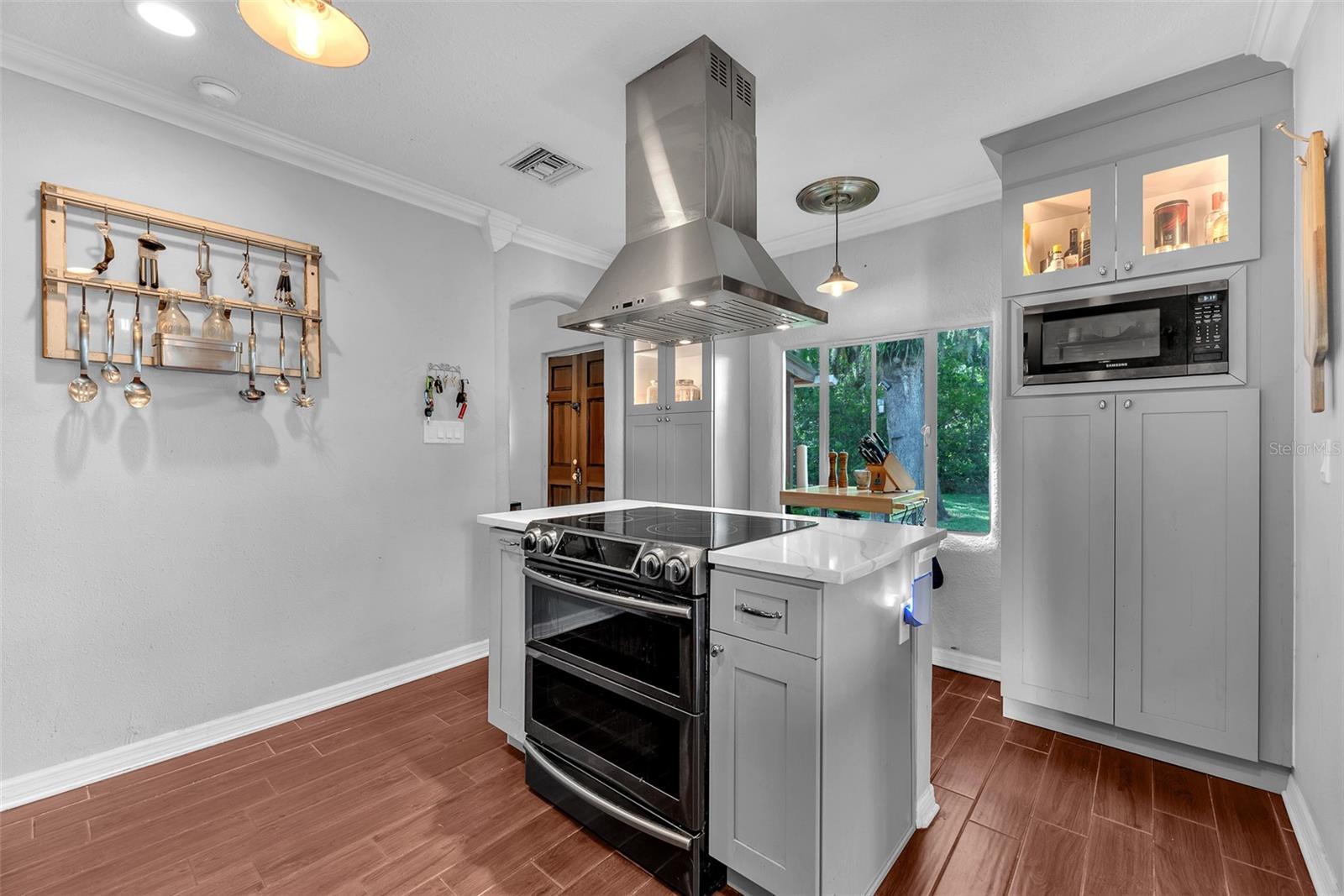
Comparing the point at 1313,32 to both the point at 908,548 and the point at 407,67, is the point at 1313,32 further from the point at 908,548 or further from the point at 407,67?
the point at 407,67

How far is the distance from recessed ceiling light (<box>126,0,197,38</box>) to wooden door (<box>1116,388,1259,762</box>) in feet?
12.4

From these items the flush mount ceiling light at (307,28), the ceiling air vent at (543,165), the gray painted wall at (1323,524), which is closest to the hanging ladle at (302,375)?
the ceiling air vent at (543,165)

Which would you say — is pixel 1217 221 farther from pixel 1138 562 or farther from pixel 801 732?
pixel 801 732

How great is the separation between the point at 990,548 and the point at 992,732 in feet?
3.39

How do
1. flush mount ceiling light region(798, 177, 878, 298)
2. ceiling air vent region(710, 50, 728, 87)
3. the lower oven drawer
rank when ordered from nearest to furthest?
1. the lower oven drawer
2. ceiling air vent region(710, 50, 728, 87)
3. flush mount ceiling light region(798, 177, 878, 298)

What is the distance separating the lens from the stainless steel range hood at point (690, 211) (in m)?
1.99

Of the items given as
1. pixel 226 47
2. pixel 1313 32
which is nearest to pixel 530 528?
pixel 226 47

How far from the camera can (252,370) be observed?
2.62 metres

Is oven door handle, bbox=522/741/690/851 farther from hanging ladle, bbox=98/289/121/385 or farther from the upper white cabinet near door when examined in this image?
the upper white cabinet near door

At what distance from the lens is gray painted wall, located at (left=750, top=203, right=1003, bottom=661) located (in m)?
3.28

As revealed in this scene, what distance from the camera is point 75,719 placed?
7.34 ft

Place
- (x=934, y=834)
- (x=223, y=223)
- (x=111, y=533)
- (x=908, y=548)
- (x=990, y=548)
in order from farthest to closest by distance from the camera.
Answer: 1. (x=990, y=548)
2. (x=223, y=223)
3. (x=111, y=533)
4. (x=934, y=834)
5. (x=908, y=548)

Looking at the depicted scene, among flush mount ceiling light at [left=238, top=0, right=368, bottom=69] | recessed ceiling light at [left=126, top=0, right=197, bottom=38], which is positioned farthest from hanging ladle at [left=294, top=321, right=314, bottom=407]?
flush mount ceiling light at [left=238, top=0, right=368, bottom=69]

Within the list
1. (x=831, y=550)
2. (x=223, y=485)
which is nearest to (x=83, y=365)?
(x=223, y=485)
